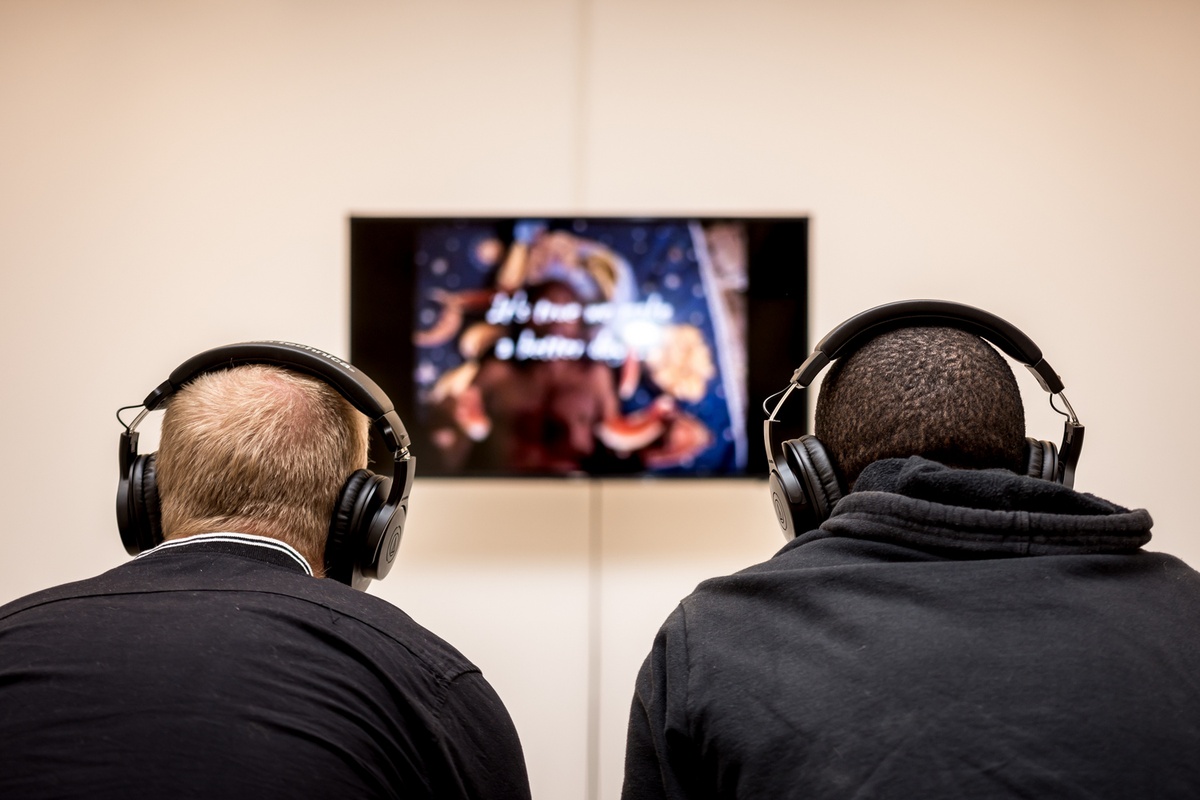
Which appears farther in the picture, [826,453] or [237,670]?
[826,453]

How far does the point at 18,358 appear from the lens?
242cm

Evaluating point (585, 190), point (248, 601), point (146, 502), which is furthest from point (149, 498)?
point (585, 190)

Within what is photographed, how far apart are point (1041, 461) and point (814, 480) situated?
32 centimetres

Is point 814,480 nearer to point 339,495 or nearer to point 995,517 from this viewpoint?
point 995,517

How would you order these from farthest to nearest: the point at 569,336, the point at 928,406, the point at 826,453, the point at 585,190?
the point at 585,190
the point at 569,336
the point at 826,453
the point at 928,406

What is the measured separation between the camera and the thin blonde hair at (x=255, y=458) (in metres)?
1.05

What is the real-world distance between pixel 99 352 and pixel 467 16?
1.55 meters

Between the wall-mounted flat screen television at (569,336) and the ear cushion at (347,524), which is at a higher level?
the wall-mounted flat screen television at (569,336)

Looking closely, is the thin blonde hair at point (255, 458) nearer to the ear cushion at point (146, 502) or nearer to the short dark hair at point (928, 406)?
the ear cushion at point (146, 502)

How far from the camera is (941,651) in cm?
76

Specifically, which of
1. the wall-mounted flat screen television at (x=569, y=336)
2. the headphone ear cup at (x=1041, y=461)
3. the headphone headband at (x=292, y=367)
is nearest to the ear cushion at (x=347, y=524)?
the headphone headband at (x=292, y=367)

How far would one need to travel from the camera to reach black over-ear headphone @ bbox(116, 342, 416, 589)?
111 cm

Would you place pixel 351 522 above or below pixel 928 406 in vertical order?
below

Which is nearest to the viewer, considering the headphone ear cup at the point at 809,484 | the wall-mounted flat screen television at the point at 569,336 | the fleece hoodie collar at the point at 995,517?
the fleece hoodie collar at the point at 995,517
